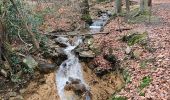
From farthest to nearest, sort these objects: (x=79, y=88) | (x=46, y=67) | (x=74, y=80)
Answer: (x=46, y=67)
(x=74, y=80)
(x=79, y=88)

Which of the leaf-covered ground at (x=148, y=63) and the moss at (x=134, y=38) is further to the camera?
the moss at (x=134, y=38)

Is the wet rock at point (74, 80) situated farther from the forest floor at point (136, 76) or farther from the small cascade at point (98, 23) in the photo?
the small cascade at point (98, 23)

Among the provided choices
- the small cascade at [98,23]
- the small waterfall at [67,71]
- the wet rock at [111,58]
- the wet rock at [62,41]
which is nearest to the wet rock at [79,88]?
the small waterfall at [67,71]

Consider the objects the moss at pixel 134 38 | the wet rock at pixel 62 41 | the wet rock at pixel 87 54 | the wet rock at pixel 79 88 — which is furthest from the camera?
the wet rock at pixel 62 41

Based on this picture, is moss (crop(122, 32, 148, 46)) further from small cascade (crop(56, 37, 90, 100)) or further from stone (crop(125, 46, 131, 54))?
small cascade (crop(56, 37, 90, 100))

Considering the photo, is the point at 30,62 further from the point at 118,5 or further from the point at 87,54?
the point at 118,5

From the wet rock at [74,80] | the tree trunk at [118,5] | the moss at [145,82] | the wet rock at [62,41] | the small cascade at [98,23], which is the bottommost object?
the wet rock at [74,80]

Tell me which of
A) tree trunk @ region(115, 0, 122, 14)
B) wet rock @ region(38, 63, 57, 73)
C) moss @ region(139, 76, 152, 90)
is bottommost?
wet rock @ region(38, 63, 57, 73)

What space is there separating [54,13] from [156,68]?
1408cm

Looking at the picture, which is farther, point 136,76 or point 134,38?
point 134,38

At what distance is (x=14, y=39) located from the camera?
15.7 metres

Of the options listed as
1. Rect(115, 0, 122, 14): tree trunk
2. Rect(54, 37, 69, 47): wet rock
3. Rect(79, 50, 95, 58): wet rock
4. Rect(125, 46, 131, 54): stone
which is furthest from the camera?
Rect(115, 0, 122, 14): tree trunk

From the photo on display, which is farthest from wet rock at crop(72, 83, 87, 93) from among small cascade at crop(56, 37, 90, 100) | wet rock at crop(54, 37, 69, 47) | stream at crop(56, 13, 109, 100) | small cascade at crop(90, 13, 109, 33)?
small cascade at crop(90, 13, 109, 33)

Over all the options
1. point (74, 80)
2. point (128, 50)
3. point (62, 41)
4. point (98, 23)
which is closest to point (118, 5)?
point (98, 23)
